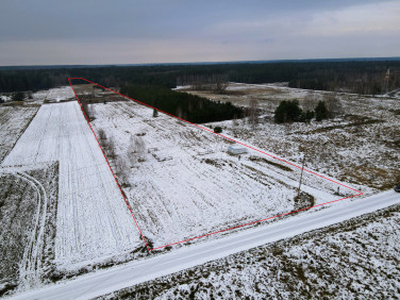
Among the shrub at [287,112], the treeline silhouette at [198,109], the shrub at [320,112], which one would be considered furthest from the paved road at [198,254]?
the treeline silhouette at [198,109]

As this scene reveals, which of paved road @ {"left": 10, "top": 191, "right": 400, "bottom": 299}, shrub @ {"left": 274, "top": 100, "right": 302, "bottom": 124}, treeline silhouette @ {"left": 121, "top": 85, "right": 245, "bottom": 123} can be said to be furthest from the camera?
treeline silhouette @ {"left": 121, "top": 85, "right": 245, "bottom": 123}

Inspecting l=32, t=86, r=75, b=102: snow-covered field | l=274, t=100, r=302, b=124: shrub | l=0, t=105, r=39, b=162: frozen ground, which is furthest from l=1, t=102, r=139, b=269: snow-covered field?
l=32, t=86, r=75, b=102: snow-covered field

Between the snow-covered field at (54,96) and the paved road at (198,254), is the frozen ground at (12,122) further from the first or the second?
the paved road at (198,254)

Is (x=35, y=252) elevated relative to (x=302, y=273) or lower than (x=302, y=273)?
elevated

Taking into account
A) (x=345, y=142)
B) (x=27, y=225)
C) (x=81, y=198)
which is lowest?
(x=27, y=225)

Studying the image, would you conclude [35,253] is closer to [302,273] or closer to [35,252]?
[35,252]

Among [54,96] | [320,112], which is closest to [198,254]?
[320,112]

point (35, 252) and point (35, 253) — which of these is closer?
point (35, 253)

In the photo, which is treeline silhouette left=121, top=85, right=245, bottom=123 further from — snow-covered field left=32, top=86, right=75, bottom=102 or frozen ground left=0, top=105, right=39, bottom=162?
snow-covered field left=32, top=86, right=75, bottom=102
